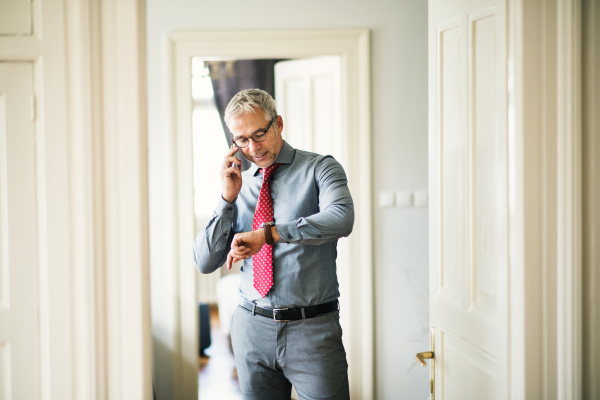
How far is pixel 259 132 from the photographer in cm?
165

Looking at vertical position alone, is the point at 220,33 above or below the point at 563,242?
above

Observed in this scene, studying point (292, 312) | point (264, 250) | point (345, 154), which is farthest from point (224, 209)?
point (345, 154)

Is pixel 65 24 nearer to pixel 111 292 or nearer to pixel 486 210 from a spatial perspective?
pixel 111 292

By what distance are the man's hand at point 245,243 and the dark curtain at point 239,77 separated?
3168 millimetres

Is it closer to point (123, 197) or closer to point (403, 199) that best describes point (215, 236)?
point (123, 197)

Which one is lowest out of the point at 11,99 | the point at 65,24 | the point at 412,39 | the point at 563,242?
the point at 563,242

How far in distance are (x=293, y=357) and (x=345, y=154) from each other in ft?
4.97

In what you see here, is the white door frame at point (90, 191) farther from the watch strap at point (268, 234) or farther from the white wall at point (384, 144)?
the white wall at point (384, 144)

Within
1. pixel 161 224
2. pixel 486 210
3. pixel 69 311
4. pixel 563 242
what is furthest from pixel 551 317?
pixel 161 224

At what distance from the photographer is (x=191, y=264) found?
2.82 m

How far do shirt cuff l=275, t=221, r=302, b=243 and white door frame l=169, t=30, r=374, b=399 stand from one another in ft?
4.72

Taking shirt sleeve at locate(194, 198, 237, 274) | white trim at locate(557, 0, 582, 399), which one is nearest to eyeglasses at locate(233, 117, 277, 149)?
shirt sleeve at locate(194, 198, 237, 274)

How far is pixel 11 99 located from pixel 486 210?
55.0 inches

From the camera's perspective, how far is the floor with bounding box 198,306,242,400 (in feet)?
11.3
